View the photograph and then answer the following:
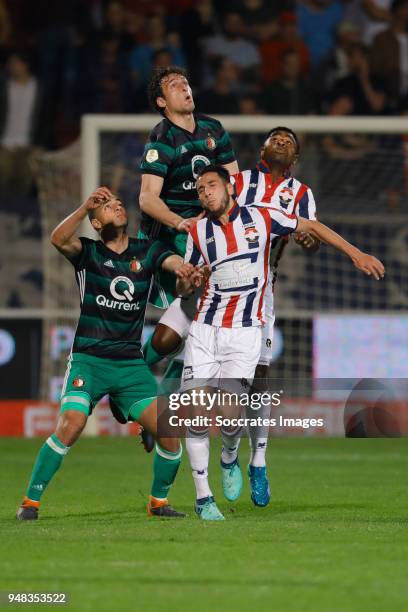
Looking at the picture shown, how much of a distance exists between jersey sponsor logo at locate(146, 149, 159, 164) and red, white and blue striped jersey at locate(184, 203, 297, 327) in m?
0.68

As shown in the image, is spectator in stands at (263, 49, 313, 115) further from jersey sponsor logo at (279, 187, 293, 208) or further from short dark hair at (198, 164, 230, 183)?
short dark hair at (198, 164, 230, 183)

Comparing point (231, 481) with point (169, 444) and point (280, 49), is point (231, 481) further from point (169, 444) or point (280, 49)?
point (280, 49)

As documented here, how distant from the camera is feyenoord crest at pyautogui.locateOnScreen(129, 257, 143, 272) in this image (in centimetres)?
798

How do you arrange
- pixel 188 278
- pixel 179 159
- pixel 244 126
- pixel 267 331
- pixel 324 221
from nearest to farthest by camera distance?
pixel 188 278 < pixel 179 159 < pixel 267 331 < pixel 244 126 < pixel 324 221

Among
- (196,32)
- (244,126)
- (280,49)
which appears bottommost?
(244,126)

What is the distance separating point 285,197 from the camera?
335 inches

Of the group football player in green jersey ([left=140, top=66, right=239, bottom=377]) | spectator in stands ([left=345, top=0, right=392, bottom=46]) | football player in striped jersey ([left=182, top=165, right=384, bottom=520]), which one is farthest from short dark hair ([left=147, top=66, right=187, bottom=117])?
spectator in stands ([left=345, top=0, right=392, bottom=46])

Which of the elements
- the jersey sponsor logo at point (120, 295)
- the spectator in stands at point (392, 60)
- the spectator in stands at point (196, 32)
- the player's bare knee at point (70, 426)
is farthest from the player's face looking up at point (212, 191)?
the spectator in stands at point (196, 32)

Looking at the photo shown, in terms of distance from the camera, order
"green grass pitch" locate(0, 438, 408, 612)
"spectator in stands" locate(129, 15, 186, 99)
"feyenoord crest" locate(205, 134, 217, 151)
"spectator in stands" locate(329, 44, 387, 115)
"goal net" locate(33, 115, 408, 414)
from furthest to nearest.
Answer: "spectator in stands" locate(129, 15, 186, 99) < "spectator in stands" locate(329, 44, 387, 115) < "goal net" locate(33, 115, 408, 414) < "feyenoord crest" locate(205, 134, 217, 151) < "green grass pitch" locate(0, 438, 408, 612)

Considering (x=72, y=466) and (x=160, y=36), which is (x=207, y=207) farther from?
(x=160, y=36)

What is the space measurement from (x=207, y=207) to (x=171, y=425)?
46.3 inches

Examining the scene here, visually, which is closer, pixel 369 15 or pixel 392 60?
pixel 392 60

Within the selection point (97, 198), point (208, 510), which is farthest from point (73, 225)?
point (208, 510)

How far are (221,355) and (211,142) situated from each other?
1.49m
